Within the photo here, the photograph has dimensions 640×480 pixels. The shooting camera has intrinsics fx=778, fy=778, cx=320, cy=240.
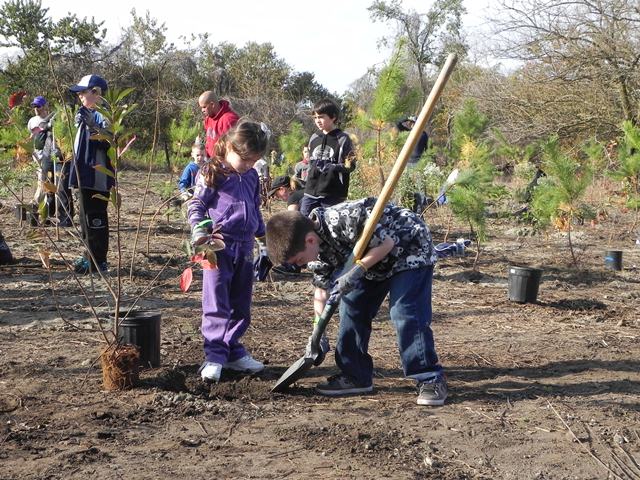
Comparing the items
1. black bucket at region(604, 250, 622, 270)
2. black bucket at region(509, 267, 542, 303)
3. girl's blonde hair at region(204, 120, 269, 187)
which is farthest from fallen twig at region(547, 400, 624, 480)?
black bucket at region(604, 250, 622, 270)

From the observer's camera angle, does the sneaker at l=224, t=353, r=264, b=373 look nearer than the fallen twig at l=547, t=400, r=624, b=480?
No

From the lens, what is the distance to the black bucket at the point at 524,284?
6941mm

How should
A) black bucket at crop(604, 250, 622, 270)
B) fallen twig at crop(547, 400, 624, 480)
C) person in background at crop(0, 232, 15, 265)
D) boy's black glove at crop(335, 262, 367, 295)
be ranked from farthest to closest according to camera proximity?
black bucket at crop(604, 250, 622, 270), person in background at crop(0, 232, 15, 265), boy's black glove at crop(335, 262, 367, 295), fallen twig at crop(547, 400, 624, 480)

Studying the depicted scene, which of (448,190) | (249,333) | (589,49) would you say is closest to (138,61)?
(589,49)

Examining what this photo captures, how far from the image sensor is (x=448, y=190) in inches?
349

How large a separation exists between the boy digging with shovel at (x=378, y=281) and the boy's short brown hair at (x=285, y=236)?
0.31 ft

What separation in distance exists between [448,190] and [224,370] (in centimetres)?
507

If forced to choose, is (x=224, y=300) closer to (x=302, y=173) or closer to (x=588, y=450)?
(x=588, y=450)

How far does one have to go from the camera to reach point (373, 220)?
3.75 meters

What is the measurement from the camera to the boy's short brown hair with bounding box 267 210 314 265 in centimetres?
359

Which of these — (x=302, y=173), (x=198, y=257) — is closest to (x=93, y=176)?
(x=302, y=173)

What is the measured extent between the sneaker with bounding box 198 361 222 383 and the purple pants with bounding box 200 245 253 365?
28 millimetres

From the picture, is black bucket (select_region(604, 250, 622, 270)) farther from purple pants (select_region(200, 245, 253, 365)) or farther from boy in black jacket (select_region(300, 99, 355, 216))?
purple pants (select_region(200, 245, 253, 365))

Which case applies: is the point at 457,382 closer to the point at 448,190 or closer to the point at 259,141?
the point at 259,141
